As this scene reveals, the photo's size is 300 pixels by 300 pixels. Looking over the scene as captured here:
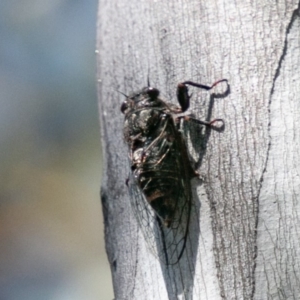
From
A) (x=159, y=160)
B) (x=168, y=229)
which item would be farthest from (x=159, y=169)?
(x=168, y=229)

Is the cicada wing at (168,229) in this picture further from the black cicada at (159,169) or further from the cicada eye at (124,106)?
the cicada eye at (124,106)

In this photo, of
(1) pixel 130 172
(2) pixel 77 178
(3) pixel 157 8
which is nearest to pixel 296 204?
(1) pixel 130 172

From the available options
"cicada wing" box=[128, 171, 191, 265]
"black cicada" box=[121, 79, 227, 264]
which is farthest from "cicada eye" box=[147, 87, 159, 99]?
"cicada wing" box=[128, 171, 191, 265]

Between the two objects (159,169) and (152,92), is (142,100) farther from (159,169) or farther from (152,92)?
(159,169)

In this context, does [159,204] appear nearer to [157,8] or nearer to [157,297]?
[157,297]

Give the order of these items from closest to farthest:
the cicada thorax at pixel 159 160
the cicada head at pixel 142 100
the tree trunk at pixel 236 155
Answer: the tree trunk at pixel 236 155
the cicada thorax at pixel 159 160
the cicada head at pixel 142 100

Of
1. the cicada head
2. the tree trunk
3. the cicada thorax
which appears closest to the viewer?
the tree trunk

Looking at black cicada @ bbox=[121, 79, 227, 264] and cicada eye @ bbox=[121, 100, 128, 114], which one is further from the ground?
cicada eye @ bbox=[121, 100, 128, 114]

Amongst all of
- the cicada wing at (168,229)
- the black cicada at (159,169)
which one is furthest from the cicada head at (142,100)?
the cicada wing at (168,229)

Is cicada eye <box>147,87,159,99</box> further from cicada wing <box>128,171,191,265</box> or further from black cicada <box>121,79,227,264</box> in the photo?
cicada wing <box>128,171,191,265</box>
